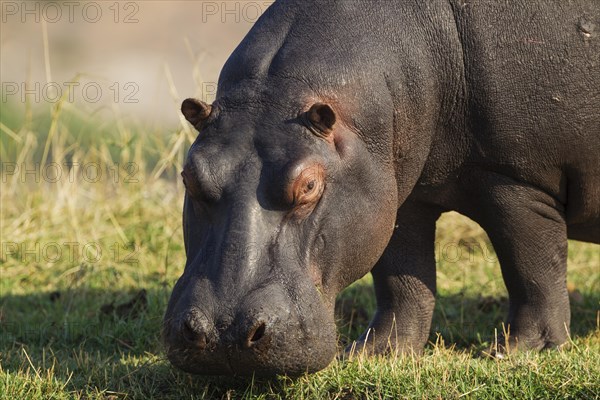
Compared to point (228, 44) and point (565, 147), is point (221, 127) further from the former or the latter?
point (228, 44)

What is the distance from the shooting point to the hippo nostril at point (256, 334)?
3907 mm

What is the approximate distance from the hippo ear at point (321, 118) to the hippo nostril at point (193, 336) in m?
0.96

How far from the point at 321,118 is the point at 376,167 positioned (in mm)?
403

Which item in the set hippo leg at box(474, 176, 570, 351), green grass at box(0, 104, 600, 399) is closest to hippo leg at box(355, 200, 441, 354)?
green grass at box(0, 104, 600, 399)

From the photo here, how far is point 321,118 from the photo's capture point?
4312 mm

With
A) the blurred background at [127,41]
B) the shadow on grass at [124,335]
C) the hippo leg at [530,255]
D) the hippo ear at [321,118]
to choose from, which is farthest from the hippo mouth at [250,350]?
the blurred background at [127,41]

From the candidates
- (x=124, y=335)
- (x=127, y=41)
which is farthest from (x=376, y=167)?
(x=127, y=41)

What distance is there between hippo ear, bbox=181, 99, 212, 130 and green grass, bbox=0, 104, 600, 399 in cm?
108

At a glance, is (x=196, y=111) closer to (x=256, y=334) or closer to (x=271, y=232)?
(x=271, y=232)

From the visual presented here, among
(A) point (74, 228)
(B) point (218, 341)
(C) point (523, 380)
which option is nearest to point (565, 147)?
(C) point (523, 380)

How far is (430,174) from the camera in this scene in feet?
16.6

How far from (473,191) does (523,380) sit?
1.07 meters

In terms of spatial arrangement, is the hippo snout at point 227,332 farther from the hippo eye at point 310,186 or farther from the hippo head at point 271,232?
the hippo eye at point 310,186

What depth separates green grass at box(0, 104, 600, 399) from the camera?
14.3ft
